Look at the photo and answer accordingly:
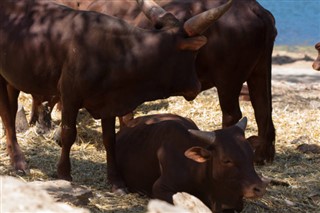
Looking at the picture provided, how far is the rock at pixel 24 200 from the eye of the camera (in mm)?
4574

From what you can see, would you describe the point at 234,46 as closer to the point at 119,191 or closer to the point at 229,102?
the point at 229,102

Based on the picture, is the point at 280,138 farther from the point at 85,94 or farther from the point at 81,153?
the point at 85,94

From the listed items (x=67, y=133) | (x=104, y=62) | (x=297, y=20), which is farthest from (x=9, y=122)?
(x=297, y=20)

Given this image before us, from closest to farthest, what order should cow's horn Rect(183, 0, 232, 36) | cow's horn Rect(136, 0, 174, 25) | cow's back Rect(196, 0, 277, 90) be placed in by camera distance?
cow's horn Rect(183, 0, 232, 36) < cow's horn Rect(136, 0, 174, 25) < cow's back Rect(196, 0, 277, 90)

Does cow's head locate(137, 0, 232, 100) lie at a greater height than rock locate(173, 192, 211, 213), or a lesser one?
greater

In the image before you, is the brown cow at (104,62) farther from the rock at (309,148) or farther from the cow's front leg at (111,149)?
the rock at (309,148)

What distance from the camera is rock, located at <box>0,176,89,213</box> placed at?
4.57 metres

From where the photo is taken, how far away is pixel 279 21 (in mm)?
23203

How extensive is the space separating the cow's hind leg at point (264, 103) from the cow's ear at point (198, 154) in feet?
8.81

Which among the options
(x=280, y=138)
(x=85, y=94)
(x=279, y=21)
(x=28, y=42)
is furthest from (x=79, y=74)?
(x=279, y=21)

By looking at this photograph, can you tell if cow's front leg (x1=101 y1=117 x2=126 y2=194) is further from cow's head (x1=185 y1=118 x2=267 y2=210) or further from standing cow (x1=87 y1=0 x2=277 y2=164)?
standing cow (x1=87 y1=0 x2=277 y2=164)

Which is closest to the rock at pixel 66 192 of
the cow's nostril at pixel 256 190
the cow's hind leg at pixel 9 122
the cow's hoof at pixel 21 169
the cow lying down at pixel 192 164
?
the cow lying down at pixel 192 164

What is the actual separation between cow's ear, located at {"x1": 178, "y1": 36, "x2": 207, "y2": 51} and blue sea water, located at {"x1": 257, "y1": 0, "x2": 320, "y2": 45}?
15003mm

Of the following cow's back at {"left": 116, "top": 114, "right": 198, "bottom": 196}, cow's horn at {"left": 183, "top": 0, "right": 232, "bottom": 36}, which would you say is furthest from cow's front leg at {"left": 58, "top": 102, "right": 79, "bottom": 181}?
cow's horn at {"left": 183, "top": 0, "right": 232, "bottom": 36}
